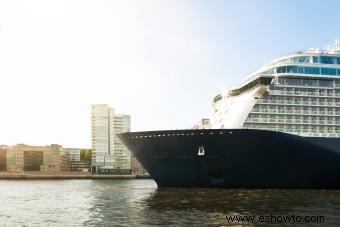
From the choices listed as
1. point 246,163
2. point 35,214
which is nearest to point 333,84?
point 246,163

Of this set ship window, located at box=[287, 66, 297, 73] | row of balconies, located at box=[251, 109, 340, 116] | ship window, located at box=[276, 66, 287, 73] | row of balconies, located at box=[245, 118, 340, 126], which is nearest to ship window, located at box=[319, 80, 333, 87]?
ship window, located at box=[287, 66, 297, 73]

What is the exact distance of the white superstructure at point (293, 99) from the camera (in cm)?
4881

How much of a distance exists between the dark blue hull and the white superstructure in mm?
3186

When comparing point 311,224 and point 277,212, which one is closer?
point 311,224

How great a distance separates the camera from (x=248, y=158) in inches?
1781

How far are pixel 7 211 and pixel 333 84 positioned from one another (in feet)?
126

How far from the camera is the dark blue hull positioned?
45.0m

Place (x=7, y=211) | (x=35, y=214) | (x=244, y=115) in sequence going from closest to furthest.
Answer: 1. (x=35, y=214)
2. (x=7, y=211)
3. (x=244, y=115)

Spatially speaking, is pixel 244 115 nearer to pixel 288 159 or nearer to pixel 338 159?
pixel 288 159

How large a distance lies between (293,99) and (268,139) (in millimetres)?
8421

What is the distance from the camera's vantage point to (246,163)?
45.4 meters

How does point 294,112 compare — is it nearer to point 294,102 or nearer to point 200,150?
point 294,102

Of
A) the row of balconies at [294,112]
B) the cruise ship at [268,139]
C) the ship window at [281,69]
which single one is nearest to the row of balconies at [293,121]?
the cruise ship at [268,139]

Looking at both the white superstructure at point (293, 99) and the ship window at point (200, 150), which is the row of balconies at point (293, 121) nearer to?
the white superstructure at point (293, 99)
